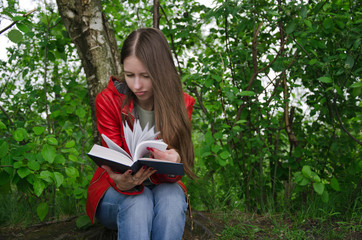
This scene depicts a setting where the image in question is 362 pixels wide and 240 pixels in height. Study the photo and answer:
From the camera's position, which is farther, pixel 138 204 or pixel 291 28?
pixel 291 28

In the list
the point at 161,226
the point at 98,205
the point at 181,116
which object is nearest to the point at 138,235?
the point at 161,226

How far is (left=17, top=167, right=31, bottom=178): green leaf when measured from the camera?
1.82 meters

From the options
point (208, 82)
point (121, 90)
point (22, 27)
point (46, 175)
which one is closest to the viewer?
point (22, 27)

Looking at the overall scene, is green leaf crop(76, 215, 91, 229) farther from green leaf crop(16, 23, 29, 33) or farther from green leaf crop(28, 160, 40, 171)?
green leaf crop(16, 23, 29, 33)

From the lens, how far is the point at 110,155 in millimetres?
1507

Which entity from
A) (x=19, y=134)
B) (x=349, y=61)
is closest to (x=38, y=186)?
(x=19, y=134)

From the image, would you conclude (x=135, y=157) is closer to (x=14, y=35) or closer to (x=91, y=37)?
(x=14, y=35)

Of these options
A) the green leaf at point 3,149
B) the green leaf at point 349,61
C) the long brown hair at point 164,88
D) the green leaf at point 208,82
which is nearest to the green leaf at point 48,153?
the green leaf at point 3,149

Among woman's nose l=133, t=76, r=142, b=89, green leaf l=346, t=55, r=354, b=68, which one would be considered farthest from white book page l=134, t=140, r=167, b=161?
green leaf l=346, t=55, r=354, b=68

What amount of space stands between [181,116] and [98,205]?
67 centimetres

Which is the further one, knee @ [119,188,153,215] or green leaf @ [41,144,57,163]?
green leaf @ [41,144,57,163]

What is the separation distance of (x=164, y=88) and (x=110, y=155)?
574 mm

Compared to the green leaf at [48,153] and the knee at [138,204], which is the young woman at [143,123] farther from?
the green leaf at [48,153]

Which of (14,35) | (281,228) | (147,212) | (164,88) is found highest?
(14,35)
